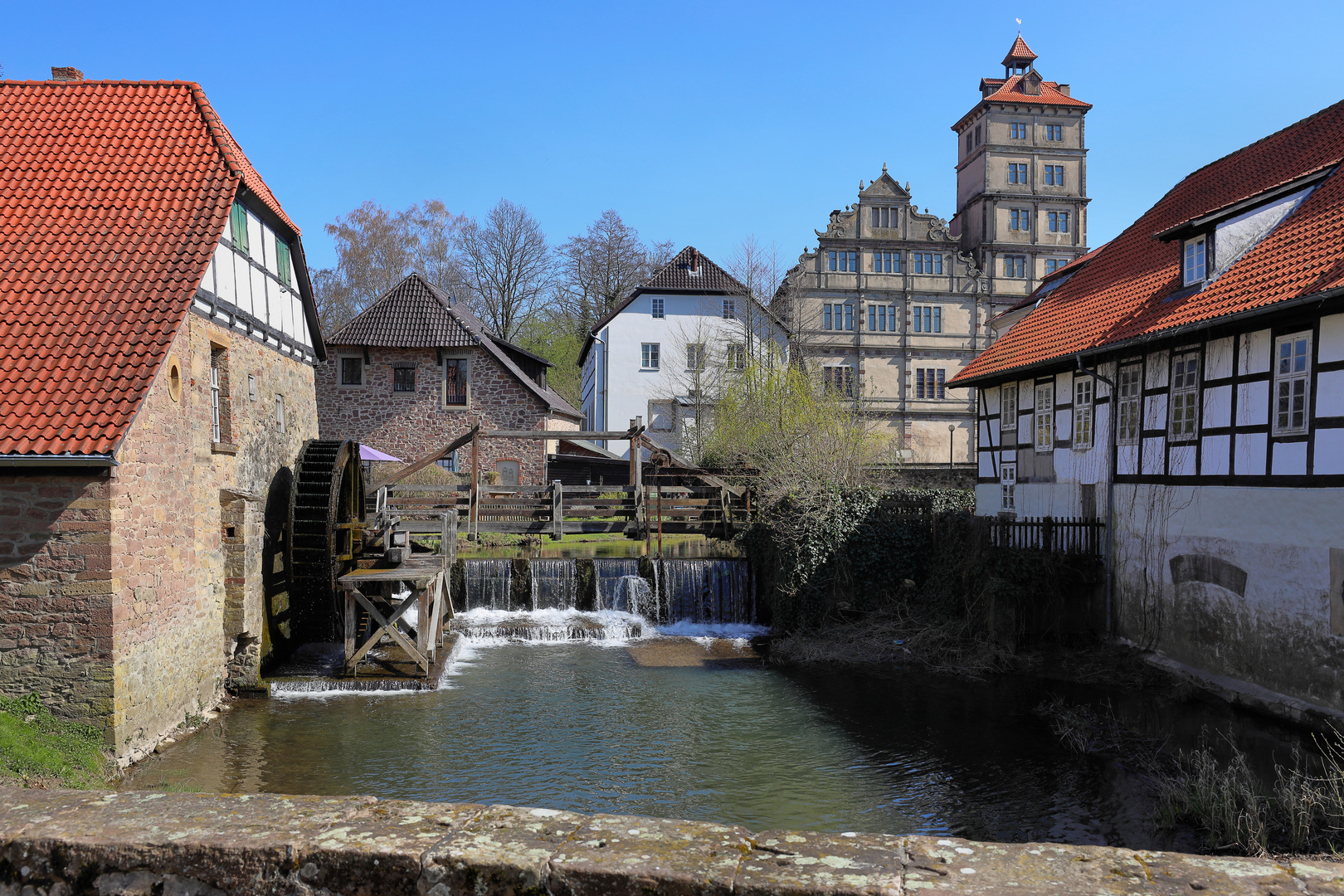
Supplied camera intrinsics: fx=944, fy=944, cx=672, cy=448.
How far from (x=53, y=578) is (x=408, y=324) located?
2343 cm

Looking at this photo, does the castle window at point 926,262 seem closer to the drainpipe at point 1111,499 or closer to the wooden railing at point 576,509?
the wooden railing at point 576,509

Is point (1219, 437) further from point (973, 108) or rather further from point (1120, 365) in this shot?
point (973, 108)

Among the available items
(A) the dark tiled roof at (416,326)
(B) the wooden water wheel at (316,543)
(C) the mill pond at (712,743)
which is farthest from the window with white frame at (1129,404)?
(A) the dark tiled roof at (416,326)

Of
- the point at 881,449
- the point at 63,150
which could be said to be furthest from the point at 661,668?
the point at 881,449

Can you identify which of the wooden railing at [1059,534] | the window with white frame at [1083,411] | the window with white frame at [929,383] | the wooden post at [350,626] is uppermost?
the window with white frame at [929,383]

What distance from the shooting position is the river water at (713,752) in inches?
345

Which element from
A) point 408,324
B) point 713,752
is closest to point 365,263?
point 408,324

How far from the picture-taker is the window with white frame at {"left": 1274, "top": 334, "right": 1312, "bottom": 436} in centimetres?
1089

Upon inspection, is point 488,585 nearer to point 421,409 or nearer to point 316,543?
point 316,543

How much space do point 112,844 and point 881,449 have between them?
2796cm

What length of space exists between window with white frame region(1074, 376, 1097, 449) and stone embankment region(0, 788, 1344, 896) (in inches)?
537

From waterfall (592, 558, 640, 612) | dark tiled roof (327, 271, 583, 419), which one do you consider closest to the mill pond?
waterfall (592, 558, 640, 612)

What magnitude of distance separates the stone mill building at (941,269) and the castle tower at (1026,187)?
Answer: 2.2 inches

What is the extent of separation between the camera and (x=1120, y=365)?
48.1ft
